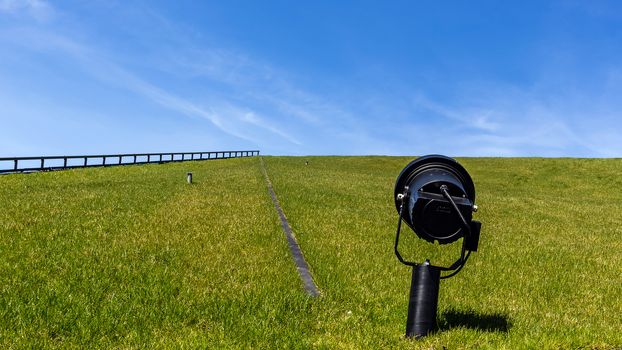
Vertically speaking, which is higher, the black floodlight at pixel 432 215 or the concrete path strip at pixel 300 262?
the black floodlight at pixel 432 215

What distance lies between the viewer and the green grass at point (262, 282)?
5.66 m

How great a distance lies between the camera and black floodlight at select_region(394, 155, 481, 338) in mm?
5266

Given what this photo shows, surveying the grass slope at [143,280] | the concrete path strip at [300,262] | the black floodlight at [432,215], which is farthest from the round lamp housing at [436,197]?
the concrete path strip at [300,262]

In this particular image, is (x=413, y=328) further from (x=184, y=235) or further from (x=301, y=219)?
(x=301, y=219)

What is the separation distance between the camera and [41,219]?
1226 centimetres

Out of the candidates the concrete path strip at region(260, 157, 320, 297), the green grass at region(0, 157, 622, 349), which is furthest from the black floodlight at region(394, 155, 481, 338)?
the concrete path strip at region(260, 157, 320, 297)

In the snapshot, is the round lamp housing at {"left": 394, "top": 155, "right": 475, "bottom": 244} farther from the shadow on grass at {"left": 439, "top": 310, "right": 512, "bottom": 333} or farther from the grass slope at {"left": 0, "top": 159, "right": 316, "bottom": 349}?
the grass slope at {"left": 0, "top": 159, "right": 316, "bottom": 349}

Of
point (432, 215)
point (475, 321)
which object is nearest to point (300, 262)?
point (475, 321)

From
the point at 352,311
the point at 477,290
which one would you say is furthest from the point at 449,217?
the point at 477,290

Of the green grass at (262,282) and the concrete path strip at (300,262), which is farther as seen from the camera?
the concrete path strip at (300,262)

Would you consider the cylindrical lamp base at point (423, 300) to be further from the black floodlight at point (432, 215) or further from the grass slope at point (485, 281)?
the grass slope at point (485, 281)

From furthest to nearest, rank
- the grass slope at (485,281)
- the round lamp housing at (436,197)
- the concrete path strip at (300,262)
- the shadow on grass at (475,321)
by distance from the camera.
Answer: the concrete path strip at (300,262) → the shadow on grass at (475,321) → the grass slope at (485,281) → the round lamp housing at (436,197)

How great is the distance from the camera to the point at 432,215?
17.5 feet

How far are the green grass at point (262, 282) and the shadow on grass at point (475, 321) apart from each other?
1.1 inches
